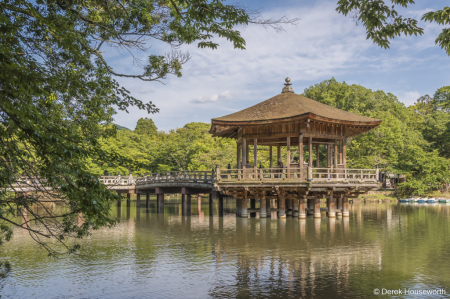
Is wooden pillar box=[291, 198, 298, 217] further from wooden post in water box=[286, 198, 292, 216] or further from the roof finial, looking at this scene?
the roof finial

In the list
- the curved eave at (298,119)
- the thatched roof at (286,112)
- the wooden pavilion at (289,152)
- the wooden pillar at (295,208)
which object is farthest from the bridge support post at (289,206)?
the curved eave at (298,119)

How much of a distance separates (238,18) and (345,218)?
20.2m

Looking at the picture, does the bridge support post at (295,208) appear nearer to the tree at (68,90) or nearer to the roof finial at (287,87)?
the roof finial at (287,87)

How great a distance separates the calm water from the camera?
31.8ft

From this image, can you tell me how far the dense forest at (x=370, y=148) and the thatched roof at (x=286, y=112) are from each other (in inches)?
777

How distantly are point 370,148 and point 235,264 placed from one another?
1542 inches

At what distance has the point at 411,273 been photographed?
1098 cm

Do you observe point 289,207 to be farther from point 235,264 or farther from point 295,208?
point 235,264

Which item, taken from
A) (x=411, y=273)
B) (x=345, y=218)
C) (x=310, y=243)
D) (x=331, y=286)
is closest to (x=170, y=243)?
(x=310, y=243)

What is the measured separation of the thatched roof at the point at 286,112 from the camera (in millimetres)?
22797

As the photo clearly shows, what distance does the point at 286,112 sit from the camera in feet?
76.3

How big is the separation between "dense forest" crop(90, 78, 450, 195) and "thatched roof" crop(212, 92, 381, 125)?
19.7 m

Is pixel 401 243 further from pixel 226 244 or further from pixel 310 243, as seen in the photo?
pixel 226 244

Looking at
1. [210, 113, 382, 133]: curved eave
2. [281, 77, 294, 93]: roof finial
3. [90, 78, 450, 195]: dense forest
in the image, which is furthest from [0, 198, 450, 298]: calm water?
[90, 78, 450, 195]: dense forest
